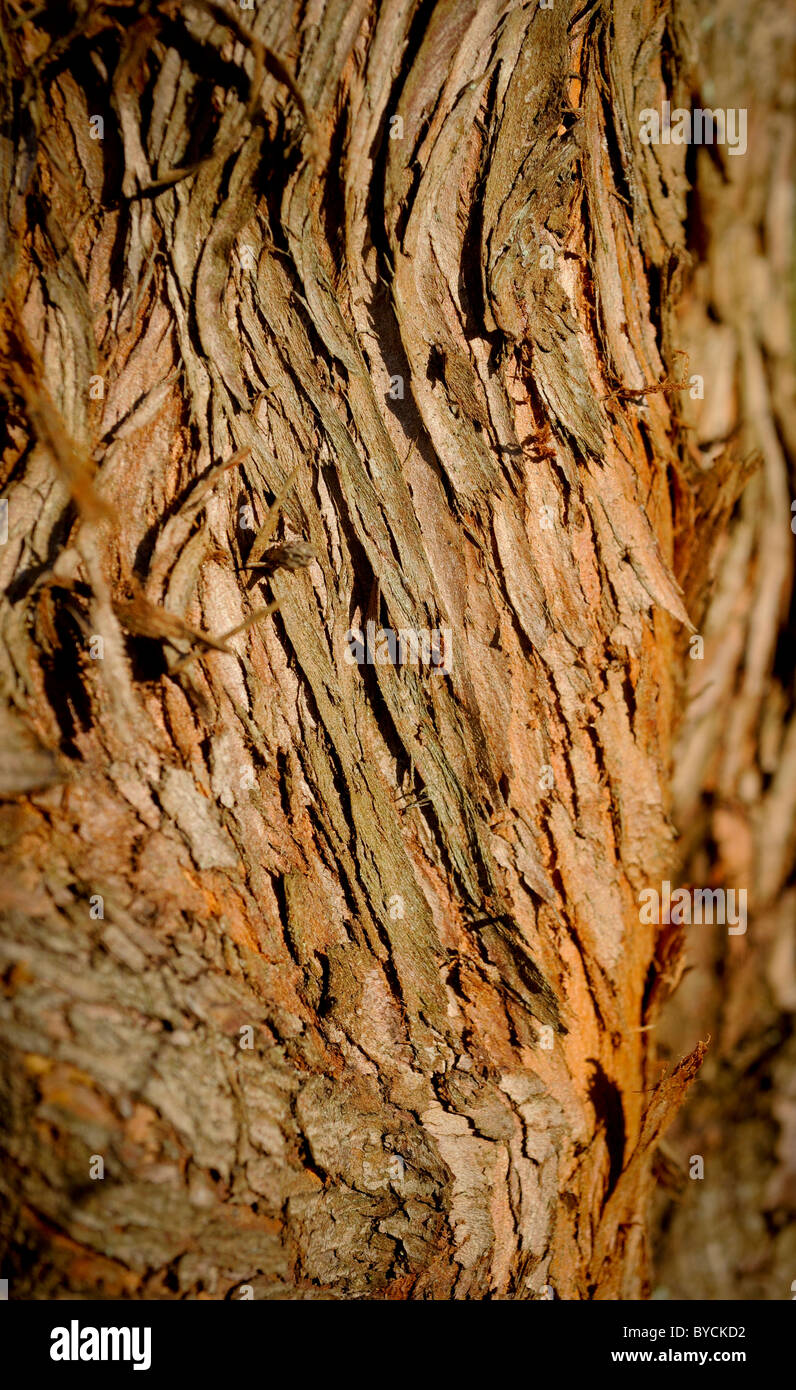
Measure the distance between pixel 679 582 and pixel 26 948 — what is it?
4.70 feet

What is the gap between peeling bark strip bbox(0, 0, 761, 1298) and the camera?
50.0 inches

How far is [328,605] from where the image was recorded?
1.44 meters

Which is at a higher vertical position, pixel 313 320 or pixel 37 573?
pixel 313 320

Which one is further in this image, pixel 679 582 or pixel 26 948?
pixel 679 582

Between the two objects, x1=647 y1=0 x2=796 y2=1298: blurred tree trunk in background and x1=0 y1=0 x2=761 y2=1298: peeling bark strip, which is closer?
x1=0 y1=0 x2=761 y2=1298: peeling bark strip

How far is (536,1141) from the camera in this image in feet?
4.86

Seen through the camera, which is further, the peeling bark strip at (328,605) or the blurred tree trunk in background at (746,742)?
the blurred tree trunk in background at (746,742)

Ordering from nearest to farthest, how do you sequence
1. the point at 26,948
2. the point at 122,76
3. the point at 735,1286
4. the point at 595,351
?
the point at 26,948
the point at 122,76
the point at 595,351
the point at 735,1286

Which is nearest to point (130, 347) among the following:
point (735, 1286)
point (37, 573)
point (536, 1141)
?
point (37, 573)

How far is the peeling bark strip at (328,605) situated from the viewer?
1.27m

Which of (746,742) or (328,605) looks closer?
(328,605)

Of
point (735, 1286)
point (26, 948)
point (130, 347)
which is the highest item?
point (130, 347)

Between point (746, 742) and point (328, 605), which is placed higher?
point (328, 605)

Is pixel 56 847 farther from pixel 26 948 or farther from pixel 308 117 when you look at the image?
pixel 308 117
